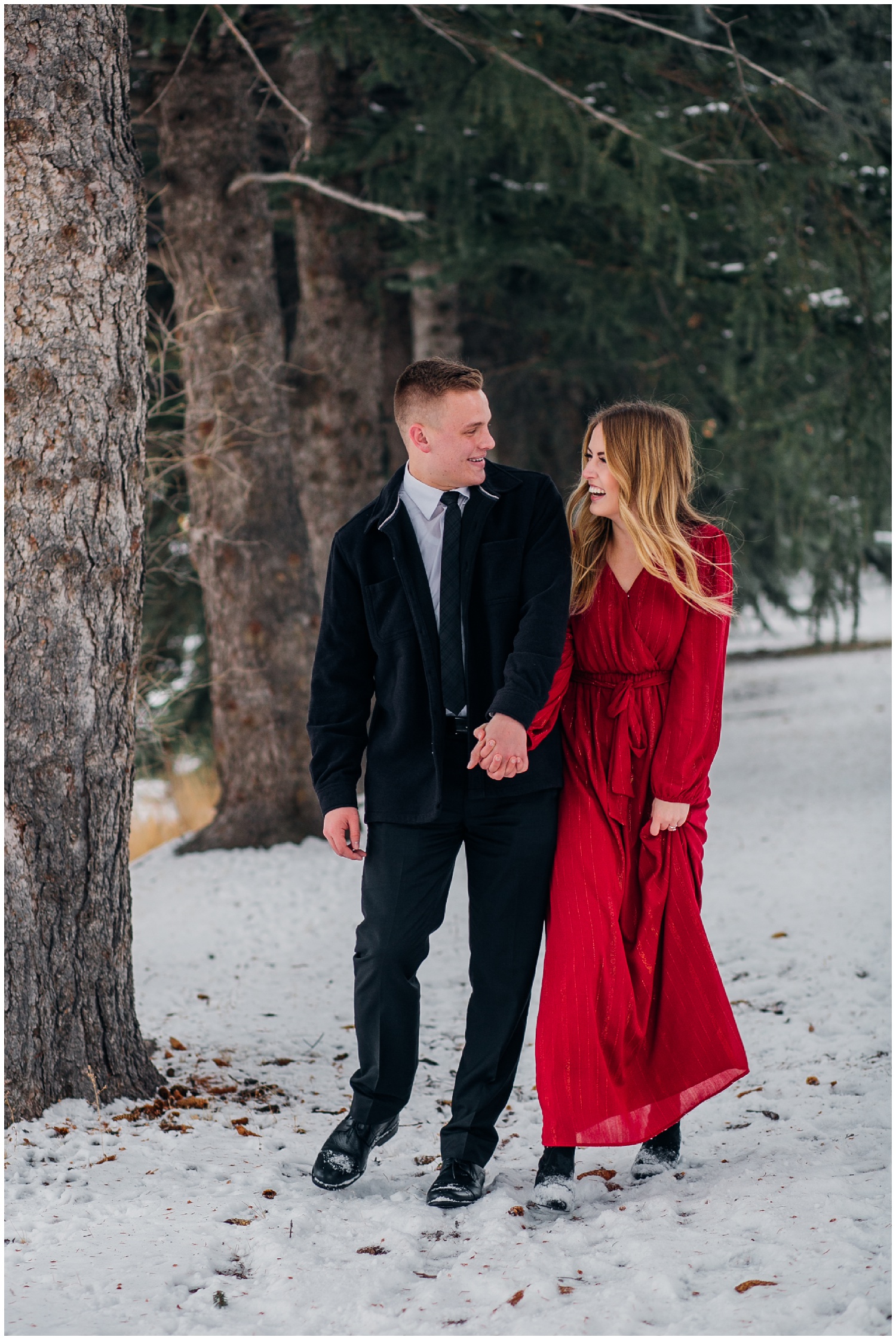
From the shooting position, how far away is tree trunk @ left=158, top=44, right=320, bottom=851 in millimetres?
7199

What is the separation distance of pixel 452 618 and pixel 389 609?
175 mm

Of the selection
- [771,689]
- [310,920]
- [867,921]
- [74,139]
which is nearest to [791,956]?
[867,921]

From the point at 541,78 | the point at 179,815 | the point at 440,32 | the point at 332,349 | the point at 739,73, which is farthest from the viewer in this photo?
the point at 179,815

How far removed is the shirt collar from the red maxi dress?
18.5 inches

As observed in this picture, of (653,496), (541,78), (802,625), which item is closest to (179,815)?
(541,78)

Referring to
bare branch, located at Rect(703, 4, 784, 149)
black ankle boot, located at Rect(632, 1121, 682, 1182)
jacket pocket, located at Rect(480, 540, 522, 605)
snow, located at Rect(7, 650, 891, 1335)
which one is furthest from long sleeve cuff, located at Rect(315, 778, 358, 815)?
bare branch, located at Rect(703, 4, 784, 149)

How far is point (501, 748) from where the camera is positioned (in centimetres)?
263

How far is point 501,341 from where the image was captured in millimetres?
10688

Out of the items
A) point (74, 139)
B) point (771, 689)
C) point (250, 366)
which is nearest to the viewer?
point (74, 139)

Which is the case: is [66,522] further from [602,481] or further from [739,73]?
[739,73]

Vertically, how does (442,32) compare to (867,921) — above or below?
above

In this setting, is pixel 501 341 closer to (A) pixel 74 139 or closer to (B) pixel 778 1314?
(A) pixel 74 139

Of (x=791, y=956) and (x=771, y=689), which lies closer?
(x=791, y=956)

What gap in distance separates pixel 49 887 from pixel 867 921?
3.77 m
